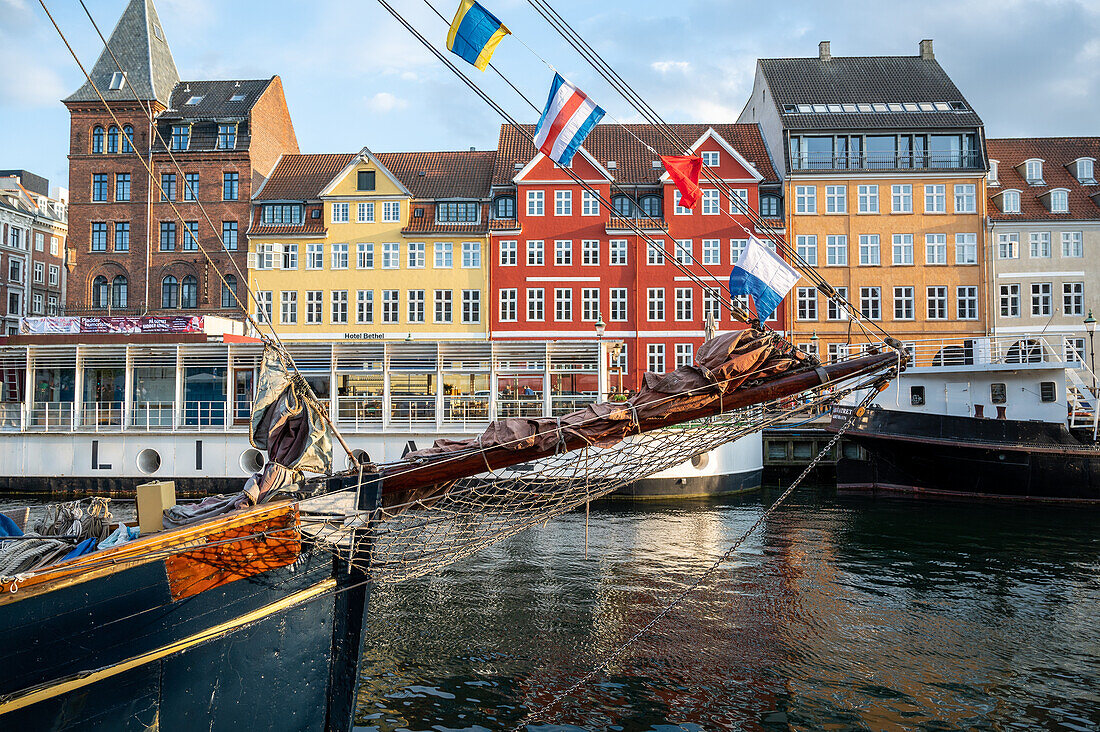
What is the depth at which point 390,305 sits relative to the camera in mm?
39625

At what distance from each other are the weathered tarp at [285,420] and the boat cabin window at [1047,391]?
87.2 feet

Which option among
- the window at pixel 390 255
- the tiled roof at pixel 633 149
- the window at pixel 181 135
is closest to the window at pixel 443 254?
the window at pixel 390 255

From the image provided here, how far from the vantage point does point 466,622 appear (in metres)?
11.5

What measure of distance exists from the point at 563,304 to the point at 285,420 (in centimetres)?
3190

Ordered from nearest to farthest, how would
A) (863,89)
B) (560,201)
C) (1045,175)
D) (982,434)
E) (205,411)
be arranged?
(982,434) → (205,411) → (560,201) → (863,89) → (1045,175)

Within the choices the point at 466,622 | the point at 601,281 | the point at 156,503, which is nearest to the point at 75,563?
the point at 156,503

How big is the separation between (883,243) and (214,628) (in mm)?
39011

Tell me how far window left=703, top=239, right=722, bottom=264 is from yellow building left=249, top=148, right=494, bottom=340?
429 inches

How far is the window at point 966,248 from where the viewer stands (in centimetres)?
3925

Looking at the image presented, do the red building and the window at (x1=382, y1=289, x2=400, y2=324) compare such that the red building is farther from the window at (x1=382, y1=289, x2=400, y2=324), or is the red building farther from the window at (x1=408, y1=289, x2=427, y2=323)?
the window at (x1=382, y1=289, x2=400, y2=324)

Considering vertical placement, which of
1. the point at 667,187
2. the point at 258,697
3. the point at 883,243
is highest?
the point at 667,187

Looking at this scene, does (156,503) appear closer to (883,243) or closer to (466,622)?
(466,622)

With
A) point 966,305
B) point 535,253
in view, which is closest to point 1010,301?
point 966,305

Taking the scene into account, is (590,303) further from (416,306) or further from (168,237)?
(168,237)
